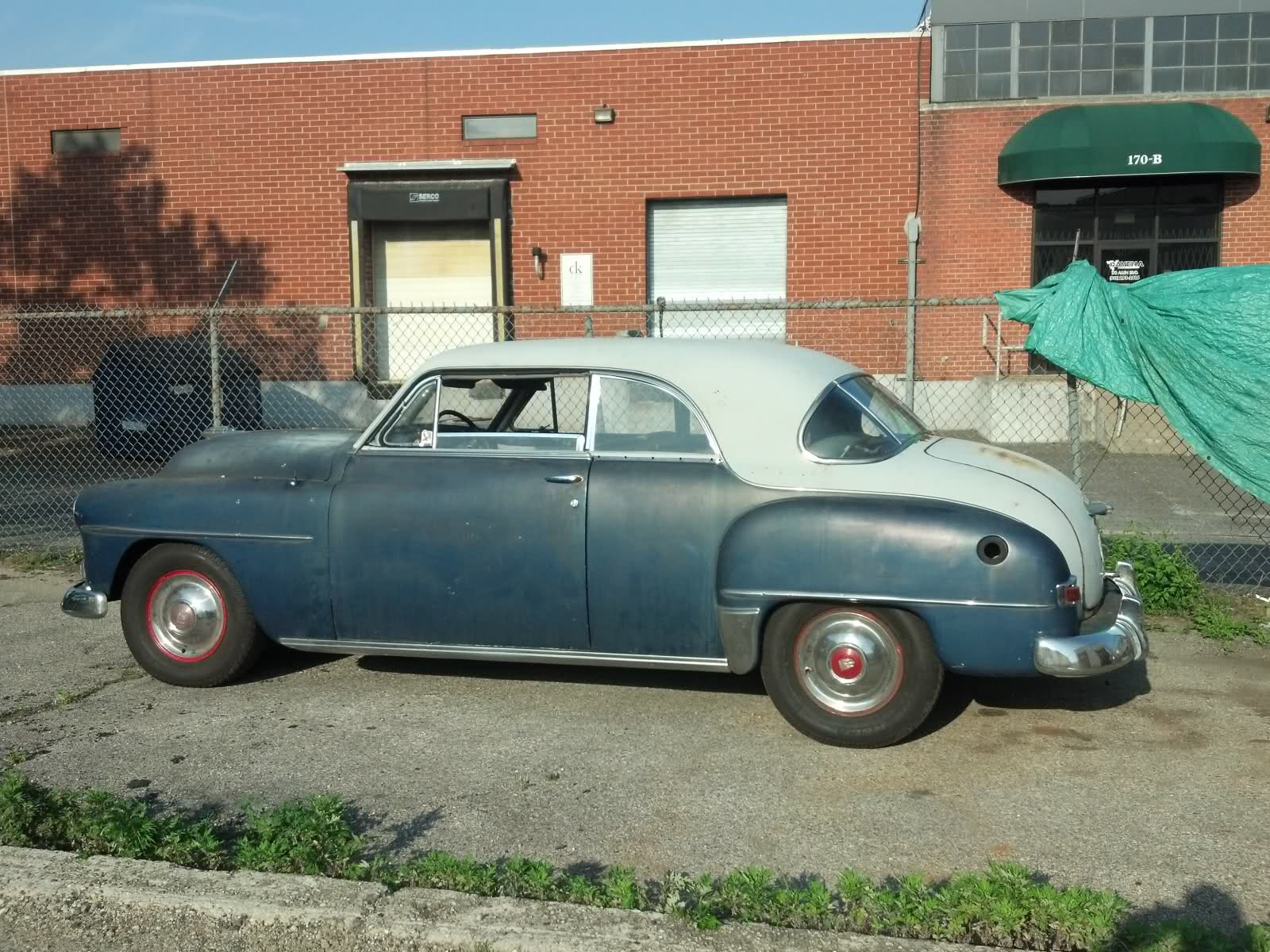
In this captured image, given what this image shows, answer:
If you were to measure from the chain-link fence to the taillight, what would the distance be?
4345 mm

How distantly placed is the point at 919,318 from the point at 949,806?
15.0m

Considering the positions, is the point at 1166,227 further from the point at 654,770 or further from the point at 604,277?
the point at 654,770

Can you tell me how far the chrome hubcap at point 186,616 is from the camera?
592cm

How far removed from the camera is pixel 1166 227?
18.6 m

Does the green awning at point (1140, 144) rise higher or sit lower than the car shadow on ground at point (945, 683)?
higher

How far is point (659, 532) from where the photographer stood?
522cm

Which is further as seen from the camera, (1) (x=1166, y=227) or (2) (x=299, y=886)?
(1) (x=1166, y=227)

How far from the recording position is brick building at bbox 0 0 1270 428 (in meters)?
18.4

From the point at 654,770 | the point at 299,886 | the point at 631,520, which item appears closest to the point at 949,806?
the point at 654,770

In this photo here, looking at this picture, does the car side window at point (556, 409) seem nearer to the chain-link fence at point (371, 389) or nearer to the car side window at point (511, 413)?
the car side window at point (511, 413)

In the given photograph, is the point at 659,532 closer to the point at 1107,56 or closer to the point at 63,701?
the point at 63,701

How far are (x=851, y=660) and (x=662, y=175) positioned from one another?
1498cm

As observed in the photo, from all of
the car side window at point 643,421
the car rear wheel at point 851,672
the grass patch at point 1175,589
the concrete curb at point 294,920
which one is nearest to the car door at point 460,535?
the car side window at point 643,421

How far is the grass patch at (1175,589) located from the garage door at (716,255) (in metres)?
12.0
